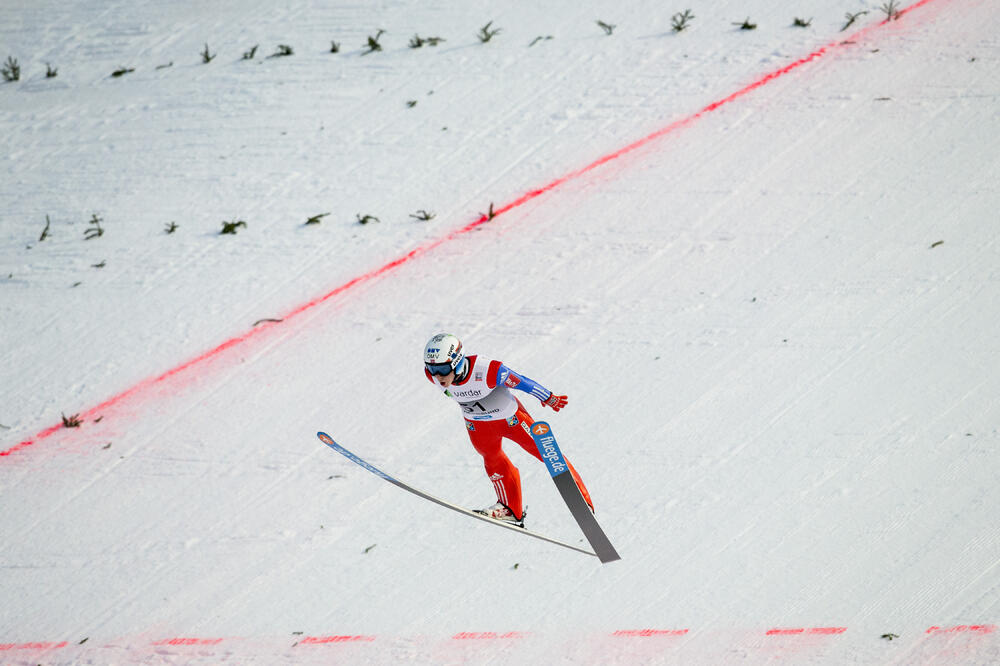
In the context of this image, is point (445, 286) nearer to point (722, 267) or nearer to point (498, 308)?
point (498, 308)

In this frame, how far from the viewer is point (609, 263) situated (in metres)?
9.55

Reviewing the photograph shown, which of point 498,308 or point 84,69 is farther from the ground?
point 84,69

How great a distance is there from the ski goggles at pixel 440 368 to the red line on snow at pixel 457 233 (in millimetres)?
3794

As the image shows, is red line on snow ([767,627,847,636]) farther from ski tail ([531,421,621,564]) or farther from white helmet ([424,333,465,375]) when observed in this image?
white helmet ([424,333,465,375])

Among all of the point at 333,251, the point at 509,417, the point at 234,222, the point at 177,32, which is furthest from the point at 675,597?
the point at 177,32

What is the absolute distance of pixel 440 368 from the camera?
619 cm

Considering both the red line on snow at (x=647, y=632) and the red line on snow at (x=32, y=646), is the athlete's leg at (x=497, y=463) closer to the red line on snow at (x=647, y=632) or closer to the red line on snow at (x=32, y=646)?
the red line on snow at (x=647, y=632)

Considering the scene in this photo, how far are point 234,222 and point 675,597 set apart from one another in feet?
20.3

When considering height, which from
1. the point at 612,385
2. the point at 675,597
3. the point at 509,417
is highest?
the point at 509,417

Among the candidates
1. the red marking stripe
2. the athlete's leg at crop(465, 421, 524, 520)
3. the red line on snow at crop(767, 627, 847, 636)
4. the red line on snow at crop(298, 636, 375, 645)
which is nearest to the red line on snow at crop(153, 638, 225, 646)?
the red line on snow at crop(298, 636, 375, 645)

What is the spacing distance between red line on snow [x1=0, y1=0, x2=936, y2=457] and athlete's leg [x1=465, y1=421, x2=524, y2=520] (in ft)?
11.7

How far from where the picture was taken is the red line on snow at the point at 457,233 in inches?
363

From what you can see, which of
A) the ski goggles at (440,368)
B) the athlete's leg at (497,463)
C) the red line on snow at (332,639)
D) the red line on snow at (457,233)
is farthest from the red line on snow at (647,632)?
the red line on snow at (457,233)

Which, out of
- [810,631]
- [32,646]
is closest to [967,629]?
[810,631]
